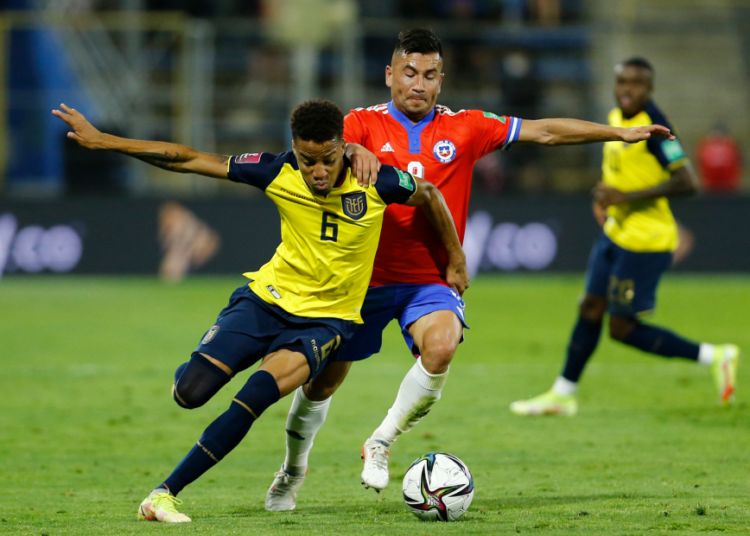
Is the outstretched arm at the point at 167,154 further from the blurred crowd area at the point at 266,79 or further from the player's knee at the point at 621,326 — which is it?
the blurred crowd area at the point at 266,79

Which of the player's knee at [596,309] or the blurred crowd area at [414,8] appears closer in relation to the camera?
the player's knee at [596,309]

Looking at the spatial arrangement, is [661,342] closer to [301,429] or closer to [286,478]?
[301,429]

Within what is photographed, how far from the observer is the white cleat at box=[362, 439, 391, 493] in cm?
481

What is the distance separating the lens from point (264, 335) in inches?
187

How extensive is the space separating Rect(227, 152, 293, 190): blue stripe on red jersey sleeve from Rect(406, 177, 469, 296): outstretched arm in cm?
69

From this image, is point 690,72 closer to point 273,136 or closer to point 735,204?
point 735,204

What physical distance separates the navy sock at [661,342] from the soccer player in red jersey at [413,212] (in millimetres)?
3169

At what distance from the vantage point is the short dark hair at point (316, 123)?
455cm

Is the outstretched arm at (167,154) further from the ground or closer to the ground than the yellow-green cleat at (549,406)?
further from the ground

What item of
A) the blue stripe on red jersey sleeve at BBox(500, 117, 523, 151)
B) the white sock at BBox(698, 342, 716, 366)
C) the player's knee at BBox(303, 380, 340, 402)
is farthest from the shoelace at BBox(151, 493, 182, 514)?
the white sock at BBox(698, 342, 716, 366)

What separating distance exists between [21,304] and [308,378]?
38.5 ft

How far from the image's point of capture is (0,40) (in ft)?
66.4

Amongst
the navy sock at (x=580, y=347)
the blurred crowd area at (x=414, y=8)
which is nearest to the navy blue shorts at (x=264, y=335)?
the navy sock at (x=580, y=347)

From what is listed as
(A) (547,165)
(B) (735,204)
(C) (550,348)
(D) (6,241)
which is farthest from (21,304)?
(B) (735,204)
